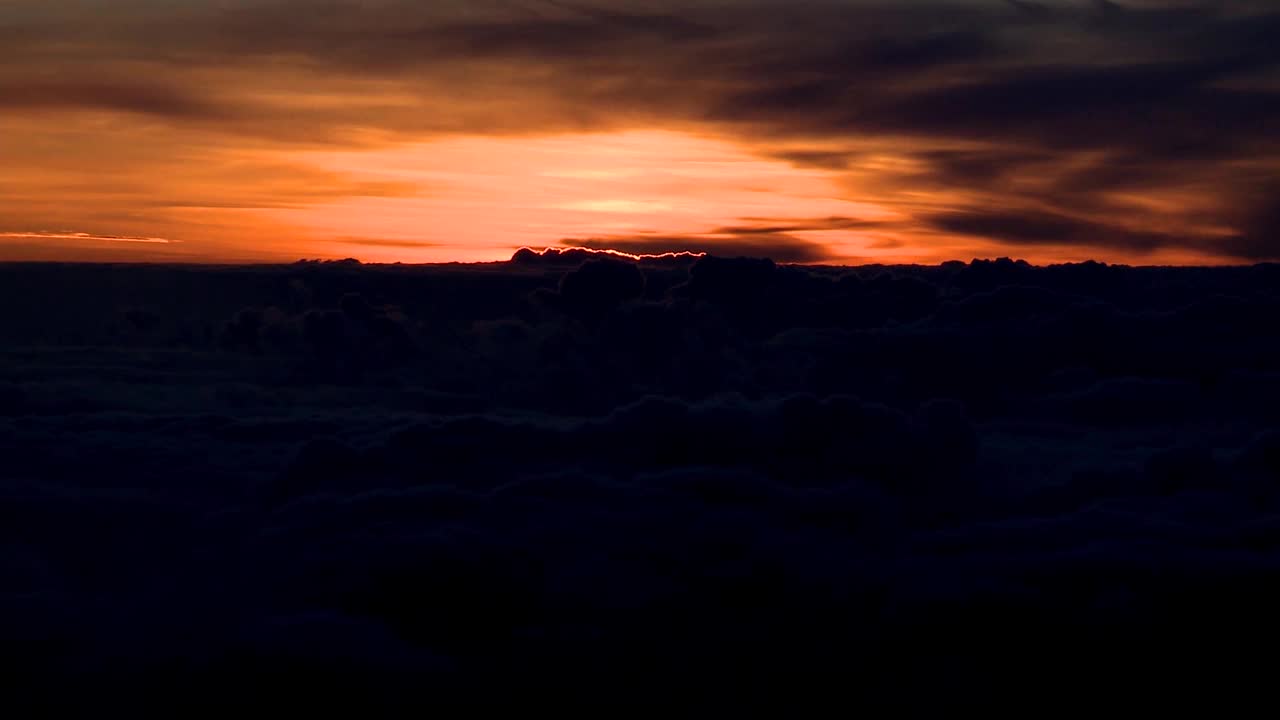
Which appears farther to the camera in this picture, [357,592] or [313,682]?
[357,592]

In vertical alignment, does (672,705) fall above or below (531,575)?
below

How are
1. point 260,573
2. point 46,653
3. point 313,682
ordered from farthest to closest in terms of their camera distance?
point 260,573
point 313,682
point 46,653

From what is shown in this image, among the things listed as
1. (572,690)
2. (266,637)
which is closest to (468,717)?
(572,690)

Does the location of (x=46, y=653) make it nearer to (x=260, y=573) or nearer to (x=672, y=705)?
(x=260, y=573)

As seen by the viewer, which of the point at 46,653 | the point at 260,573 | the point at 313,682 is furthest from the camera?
the point at 260,573

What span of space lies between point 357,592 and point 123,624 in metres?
34.4

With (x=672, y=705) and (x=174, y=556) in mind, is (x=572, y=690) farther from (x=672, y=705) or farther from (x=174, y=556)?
(x=174, y=556)

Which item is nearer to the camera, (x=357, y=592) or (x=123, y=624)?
(x=123, y=624)

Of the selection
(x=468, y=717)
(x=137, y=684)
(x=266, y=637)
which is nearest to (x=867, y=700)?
(x=468, y=717)

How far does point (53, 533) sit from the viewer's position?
197000 millimetres

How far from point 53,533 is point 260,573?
35.0 m

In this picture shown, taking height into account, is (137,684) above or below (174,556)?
below

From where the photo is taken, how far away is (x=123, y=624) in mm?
184250

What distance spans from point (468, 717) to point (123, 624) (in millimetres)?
52583
